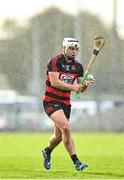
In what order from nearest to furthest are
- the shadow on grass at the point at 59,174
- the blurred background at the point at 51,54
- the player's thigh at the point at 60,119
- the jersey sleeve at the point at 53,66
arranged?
the shadow on grass at the point at 59,174 < the player's thigh at the point at 60,119 < the jersey sleeve at the point at 53,66 < the blurred background at the point at 51,54

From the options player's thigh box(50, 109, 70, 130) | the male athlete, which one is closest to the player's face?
the male athlete

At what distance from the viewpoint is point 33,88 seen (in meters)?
24.2

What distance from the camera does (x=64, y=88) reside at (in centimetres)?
1140

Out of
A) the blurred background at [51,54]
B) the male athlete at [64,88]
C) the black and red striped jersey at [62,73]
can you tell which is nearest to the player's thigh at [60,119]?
the male athlete at [64,88]

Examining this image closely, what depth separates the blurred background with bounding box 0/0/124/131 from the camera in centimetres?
2308

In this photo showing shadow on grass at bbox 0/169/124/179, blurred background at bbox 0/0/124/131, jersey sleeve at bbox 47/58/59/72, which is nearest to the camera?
shadow on grass at bbox 0/169/124/179

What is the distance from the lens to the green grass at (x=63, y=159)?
37.1ft

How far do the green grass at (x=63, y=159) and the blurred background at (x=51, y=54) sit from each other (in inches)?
78.7

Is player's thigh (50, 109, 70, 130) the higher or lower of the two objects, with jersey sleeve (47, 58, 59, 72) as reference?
lower

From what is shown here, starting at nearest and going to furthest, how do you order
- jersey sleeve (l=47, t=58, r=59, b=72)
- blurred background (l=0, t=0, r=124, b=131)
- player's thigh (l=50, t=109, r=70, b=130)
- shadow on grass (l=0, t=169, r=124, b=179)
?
shadow on grass (l=0, t=169, r=124, b=179) → player's thigh (l=50, t=109, r=70, b=130) → jersey sleeve (l=47, t=58, r=59, b=72) → blurred background (l=0, t=0, r=124, b=131)

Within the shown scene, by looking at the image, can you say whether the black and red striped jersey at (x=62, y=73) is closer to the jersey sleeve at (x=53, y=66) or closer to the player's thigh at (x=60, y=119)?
the jersey sleeve at (x=53, y=66)

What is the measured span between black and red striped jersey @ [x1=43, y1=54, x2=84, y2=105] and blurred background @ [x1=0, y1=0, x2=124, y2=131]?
1058cm

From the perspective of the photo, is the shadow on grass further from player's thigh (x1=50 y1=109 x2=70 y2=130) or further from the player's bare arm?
the player's bare arm

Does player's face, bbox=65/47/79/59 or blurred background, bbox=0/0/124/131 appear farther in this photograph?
blurred background, bbox=0/0/124/131
